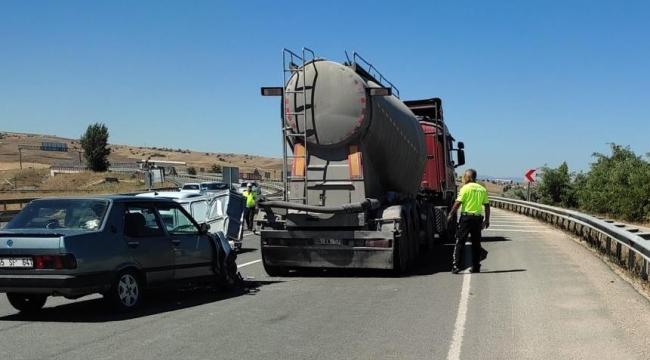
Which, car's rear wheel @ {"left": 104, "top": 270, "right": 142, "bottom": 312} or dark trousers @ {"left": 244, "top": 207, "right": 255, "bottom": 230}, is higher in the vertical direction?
dark trousers @ {"left": 244, "top": 207, "right": 255, "bottom": 230}

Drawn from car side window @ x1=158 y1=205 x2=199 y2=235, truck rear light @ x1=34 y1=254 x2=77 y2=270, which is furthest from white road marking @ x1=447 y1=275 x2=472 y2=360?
truck rear light @ x1=34 y1=254 x2=77 y2=270

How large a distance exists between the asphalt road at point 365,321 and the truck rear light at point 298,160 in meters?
1.86

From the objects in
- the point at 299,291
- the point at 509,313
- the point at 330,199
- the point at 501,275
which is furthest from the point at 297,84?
the point at 509,313

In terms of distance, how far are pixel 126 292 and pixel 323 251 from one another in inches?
162

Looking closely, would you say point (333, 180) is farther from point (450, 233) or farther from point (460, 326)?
point (450, 233)

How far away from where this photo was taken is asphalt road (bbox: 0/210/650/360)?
6.50 metres

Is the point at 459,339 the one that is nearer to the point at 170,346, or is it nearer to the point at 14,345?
the point at 170,346

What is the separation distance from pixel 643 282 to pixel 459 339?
16.6ft

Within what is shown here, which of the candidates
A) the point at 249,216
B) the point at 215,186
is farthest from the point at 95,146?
the point at 249,216

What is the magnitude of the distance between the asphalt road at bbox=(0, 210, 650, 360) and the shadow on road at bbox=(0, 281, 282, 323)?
2 centimetres

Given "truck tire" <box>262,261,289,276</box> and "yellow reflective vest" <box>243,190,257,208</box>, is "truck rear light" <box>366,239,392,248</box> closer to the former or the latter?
"truck tire" <box>262,261,289,276</box>

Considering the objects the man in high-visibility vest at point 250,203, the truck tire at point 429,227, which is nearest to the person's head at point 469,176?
the truck tire at point 429,227

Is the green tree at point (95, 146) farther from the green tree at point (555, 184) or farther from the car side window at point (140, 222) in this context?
the car side window at point (140, 222)

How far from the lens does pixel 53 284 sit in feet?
25.4
